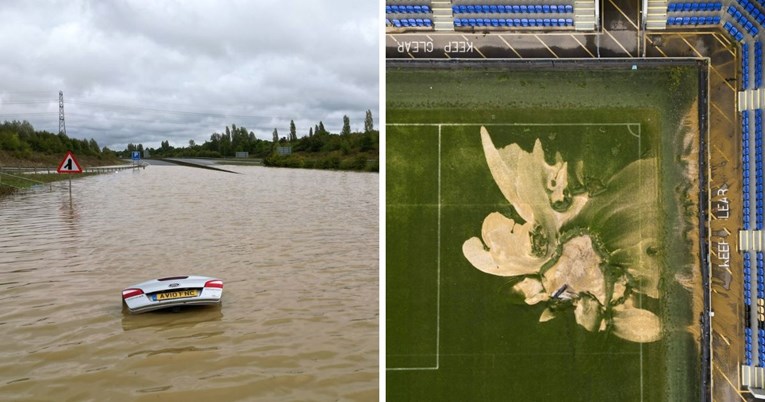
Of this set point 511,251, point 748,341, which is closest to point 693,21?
point 511,251

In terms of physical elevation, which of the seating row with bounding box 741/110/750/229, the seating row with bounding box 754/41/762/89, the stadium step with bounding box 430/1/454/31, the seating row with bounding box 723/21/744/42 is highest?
the stadium step with bounding box 430/1/454/31

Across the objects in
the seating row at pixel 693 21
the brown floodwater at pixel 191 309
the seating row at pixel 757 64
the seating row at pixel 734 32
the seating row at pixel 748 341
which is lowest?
the seating row at pixel 748 341

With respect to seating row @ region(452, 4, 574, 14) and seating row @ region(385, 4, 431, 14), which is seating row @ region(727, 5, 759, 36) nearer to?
seating row @ region(452, 4, 574, 14)

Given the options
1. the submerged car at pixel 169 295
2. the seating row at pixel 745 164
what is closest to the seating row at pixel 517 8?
the seating row at pixel 745 164

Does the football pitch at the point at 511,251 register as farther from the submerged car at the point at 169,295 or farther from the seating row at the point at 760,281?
the submerged car at the point at 169,295

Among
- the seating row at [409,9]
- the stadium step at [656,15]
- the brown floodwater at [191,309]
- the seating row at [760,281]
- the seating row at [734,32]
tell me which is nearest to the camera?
the brown floodwater at [191,309]

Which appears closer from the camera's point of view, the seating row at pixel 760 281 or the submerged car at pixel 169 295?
the submerged car at pixel 169 295

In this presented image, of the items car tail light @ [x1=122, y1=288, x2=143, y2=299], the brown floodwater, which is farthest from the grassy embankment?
car tail light @ [x1=122, y1=288, x2=143, y2=299]
